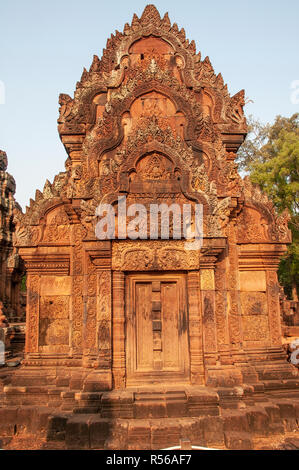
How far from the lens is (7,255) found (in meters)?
18.1

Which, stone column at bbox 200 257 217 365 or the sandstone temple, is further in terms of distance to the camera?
stone column at bbox 200 257 217 365

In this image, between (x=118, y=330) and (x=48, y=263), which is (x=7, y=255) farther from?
(x=118, y=330)

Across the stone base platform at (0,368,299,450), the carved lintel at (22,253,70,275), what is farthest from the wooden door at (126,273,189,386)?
the carved lintel at (22,253,70,275)

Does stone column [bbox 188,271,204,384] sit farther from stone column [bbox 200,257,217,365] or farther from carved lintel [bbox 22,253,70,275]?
carved lintel [bbox 22,253,70,275]

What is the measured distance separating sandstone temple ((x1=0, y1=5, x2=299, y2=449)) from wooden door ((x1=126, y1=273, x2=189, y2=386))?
2cm

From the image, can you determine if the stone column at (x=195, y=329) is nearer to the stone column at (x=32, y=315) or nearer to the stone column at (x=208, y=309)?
the stone column at (x=208, y=309)

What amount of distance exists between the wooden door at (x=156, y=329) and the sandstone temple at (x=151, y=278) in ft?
0.06

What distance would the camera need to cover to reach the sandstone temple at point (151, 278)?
5.86m

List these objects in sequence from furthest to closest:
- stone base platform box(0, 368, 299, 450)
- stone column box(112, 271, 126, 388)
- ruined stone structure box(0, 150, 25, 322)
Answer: ruined stone structure box(0, 150, 25, 322) → stone column box(112, 271, 126, 388) → stone base platform box(0, 368, 299, 450)

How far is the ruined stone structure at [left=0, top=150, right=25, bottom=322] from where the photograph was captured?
17594mm

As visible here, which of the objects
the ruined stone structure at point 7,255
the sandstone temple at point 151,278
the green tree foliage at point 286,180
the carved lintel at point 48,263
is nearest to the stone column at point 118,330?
the sandstone temple at point 151,278

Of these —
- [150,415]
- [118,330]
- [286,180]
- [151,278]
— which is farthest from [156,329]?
[286,180]

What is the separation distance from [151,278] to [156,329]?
921mm
